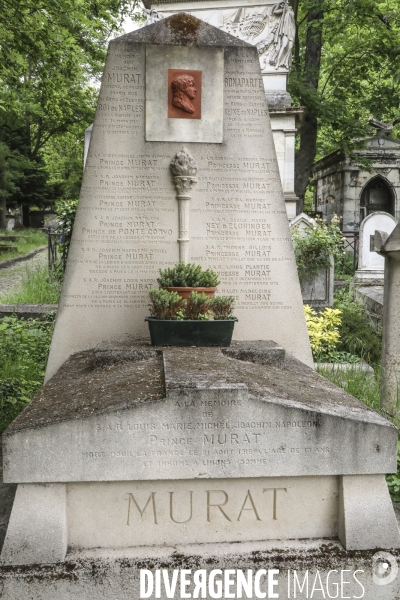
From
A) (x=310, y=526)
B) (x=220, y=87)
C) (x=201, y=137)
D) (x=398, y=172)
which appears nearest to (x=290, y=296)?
(x=201, y=137)

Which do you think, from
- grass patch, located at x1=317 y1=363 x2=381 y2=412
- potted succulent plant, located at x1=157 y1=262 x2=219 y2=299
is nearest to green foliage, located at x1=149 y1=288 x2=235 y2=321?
potted succulent plant, located at x1=157 y1=262 x2=219 y2=299

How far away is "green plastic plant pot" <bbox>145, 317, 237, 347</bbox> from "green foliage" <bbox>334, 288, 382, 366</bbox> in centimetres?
392

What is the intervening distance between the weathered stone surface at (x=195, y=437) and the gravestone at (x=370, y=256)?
32.3 feet

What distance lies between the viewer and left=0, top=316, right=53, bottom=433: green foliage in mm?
5321

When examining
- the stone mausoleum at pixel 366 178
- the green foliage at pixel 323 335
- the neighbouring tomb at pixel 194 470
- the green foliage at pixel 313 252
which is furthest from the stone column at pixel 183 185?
the stone mausoleum at pixel 366 178

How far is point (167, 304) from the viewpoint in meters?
3.86

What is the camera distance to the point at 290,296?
4762 millimetres

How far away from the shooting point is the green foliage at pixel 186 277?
13.5 ft

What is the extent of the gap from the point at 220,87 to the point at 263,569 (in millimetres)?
3480

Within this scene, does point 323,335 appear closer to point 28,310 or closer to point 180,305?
point 180,305

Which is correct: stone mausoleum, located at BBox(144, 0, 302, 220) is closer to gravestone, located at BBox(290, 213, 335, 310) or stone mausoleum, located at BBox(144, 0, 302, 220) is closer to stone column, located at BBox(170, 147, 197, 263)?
gravestone, located at BBox(290, 213, 335, 310)

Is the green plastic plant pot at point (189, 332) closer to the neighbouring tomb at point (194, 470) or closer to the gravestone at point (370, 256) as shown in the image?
the neighbouring tomb at point (194, 470)

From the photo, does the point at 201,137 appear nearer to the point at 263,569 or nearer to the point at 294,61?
the point at 263,569

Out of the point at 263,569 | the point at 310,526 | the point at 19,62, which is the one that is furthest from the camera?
the point at 19,62
